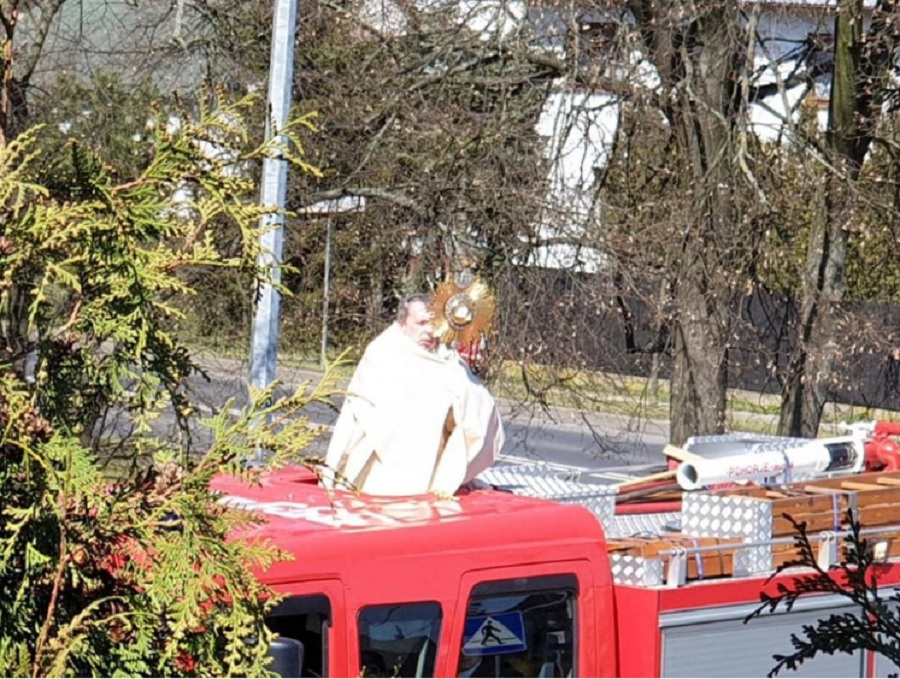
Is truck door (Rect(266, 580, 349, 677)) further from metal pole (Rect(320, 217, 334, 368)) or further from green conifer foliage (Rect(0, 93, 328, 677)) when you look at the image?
metal pole (Rect(320, 217, 334, 368))

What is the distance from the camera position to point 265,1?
12719 millimetres

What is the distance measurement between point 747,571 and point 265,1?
8177 mm

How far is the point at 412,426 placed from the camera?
562cm

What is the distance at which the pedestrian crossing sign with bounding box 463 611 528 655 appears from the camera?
4.86 metres

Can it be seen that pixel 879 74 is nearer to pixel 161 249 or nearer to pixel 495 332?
pixel 495 332

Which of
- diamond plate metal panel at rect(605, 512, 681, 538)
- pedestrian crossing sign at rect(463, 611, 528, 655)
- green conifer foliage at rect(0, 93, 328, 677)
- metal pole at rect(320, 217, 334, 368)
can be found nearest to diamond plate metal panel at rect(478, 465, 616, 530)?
diamond plate metal panel at rect(605, 512, 681, 538)

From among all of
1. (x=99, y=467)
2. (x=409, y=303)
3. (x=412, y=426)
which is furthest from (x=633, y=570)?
(x=99, y=467)

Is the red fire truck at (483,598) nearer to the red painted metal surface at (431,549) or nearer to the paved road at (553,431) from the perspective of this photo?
the red painted metal surface at (431,549)

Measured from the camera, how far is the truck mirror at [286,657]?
156 inches

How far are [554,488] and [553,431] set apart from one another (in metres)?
18.4

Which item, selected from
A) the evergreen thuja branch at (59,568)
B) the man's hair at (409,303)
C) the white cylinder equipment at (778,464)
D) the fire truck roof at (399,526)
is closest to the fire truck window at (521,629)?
the fire truck roof at (399,526)

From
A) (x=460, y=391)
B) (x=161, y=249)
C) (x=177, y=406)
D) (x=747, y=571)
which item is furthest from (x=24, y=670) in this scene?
(x=747, y=571)

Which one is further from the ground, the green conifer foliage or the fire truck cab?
the green conifer foliage

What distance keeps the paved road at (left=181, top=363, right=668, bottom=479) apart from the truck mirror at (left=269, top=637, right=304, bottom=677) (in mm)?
1931
